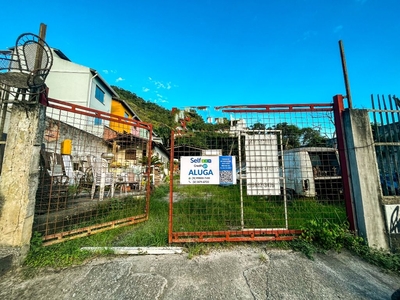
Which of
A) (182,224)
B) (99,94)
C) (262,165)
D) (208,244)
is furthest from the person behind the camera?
(99,94)

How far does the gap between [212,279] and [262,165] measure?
6.35ft

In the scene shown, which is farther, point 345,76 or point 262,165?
point 345,76

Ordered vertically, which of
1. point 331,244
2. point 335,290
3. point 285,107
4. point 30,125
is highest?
point 285,107

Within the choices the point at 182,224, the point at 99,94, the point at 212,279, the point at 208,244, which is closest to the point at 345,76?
the point at 208,244

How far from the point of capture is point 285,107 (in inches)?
134

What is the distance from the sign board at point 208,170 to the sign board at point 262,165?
358 mm

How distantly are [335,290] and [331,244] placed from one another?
3.43ft

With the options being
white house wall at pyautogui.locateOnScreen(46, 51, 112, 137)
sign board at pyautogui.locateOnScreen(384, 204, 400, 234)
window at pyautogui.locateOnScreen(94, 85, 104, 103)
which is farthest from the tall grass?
window at pyautogui.locateOnScreen(94, 85, 104, 103)

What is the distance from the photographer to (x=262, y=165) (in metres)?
3.21

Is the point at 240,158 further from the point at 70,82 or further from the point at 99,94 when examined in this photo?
the point at 99,94

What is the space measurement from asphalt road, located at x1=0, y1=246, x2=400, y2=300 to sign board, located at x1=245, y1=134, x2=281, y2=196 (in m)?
1.02

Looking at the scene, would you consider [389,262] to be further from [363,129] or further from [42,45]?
[42,45]


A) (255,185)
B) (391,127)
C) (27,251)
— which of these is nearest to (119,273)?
(27,251)

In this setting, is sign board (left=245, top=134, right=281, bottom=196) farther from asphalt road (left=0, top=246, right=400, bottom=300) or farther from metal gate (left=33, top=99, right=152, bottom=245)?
metal gate (left=33, top=99, right=152, bottom=245)
